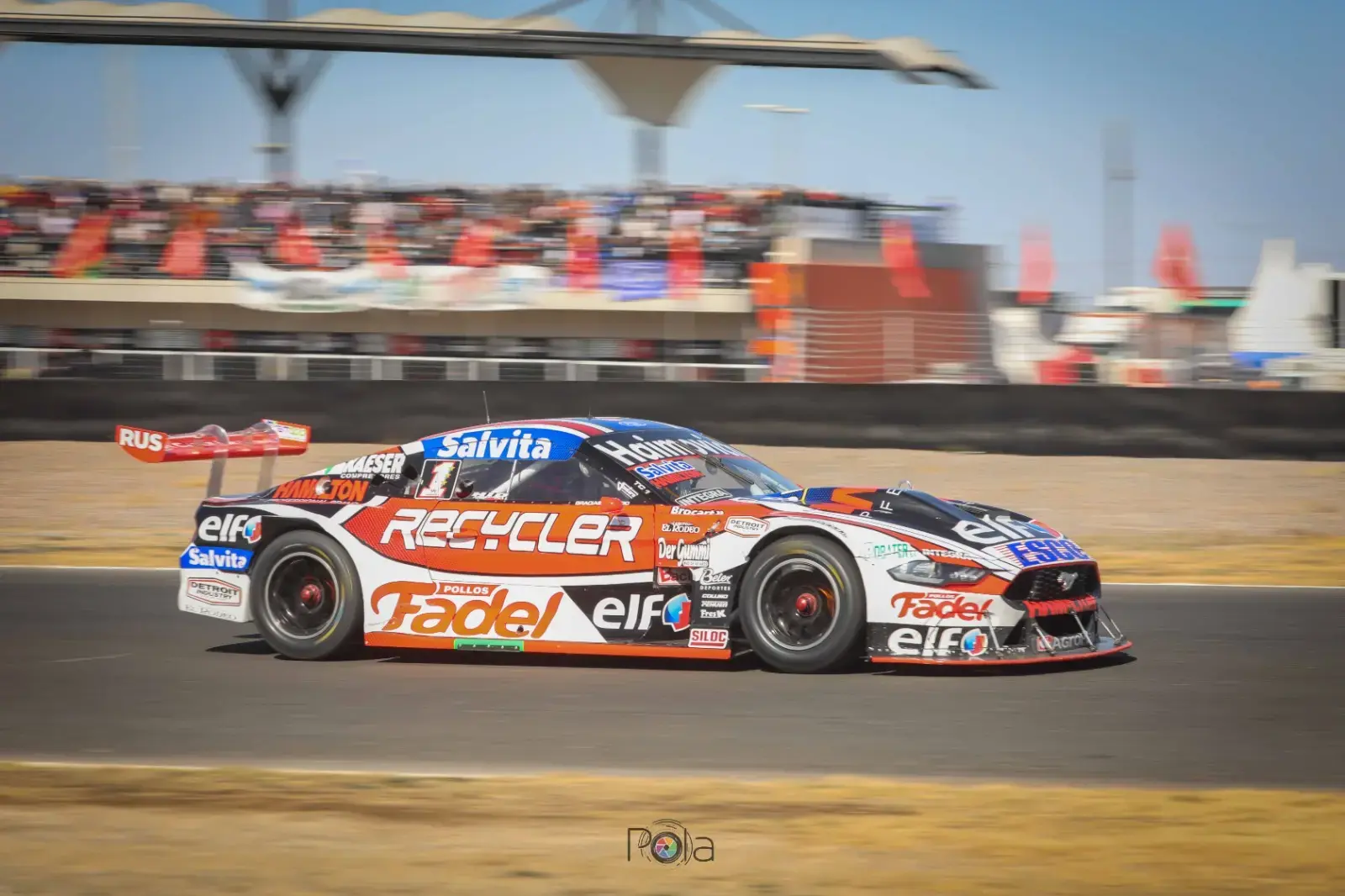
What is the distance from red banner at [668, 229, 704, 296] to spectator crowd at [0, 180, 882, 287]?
0.04 metres

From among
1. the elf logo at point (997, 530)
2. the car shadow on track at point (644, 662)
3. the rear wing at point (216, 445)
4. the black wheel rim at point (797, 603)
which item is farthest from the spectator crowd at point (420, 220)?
the black wheel rim at point (797, 603)

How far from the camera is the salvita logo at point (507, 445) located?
794cm

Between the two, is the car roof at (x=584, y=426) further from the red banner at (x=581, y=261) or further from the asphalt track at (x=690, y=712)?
the red banner at (x=581, y=261)

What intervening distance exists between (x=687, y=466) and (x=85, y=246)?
67.5 ft

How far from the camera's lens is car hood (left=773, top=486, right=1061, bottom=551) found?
7344mm

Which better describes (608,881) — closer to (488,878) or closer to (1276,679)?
(488,878)

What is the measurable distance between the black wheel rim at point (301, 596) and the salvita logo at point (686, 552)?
1.82 metres

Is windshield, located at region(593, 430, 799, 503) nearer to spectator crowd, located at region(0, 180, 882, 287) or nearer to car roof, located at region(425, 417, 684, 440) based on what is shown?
car roof, located at region(425, 417, 684, 440)

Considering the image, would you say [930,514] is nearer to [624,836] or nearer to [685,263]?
[624,836]

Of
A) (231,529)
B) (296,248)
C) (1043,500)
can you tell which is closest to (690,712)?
(231,529)

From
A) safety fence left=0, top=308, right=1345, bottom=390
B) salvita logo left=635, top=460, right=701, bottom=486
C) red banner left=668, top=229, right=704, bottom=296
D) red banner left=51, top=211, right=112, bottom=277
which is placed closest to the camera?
salvita logo left=635, top=460, right=701, bottom=486

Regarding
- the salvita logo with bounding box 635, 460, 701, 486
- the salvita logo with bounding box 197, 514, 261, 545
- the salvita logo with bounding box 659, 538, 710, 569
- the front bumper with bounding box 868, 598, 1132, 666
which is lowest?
the front bumper with bounding box 868, 598, 1132, 666

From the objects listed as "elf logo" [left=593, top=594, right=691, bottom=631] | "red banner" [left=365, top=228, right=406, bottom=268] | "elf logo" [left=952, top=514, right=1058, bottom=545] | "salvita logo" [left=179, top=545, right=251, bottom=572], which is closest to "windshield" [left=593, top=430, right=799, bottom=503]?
"elf logo" [left=593, top=594, right=691, bottom=631]

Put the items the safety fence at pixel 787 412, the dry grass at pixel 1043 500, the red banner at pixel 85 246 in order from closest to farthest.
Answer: the dry grass at pixel 1043 500 < the safety fence at pixel 787 412 < the red banner at pixel 85 246
